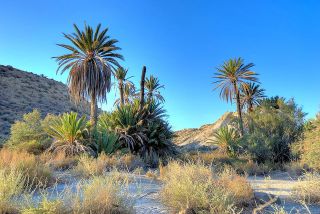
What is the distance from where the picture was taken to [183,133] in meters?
60.5

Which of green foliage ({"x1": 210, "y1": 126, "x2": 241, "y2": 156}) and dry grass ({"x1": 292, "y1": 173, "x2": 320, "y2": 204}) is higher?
green foliage ({"x1": 210, "y1": 126, "x2": 241, "y2": 156})

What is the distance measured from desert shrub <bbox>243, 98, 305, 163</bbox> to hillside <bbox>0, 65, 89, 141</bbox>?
73.3 feet

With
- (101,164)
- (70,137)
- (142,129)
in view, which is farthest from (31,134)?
(101,164)

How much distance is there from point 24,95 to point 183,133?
25.5m

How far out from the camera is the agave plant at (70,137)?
15.8 metres

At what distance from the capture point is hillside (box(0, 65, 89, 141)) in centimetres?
4006

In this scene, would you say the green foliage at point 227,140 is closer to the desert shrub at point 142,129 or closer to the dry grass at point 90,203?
the desert shrub at point 142,129

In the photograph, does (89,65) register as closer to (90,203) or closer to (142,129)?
(142,129)

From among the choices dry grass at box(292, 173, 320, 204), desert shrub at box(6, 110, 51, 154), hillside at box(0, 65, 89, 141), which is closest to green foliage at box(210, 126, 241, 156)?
desert shrub at box(6, 110, 51, 154)

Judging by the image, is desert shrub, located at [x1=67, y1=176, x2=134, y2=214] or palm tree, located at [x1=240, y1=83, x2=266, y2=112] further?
palm tree, located at [x1=240, y1=83, x2=266, y2=112]

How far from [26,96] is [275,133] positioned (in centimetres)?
3401

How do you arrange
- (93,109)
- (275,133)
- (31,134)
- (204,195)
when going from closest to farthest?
(204,195) < (31,134) < (93,109) < (275,133)

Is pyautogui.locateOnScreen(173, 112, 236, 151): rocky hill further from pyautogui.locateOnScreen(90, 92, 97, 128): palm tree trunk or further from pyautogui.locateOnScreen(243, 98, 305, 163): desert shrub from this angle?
A: pyautogui.locateOnScreen(90, 92, 97, 128): palm tree trunk

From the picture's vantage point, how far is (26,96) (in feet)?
155
